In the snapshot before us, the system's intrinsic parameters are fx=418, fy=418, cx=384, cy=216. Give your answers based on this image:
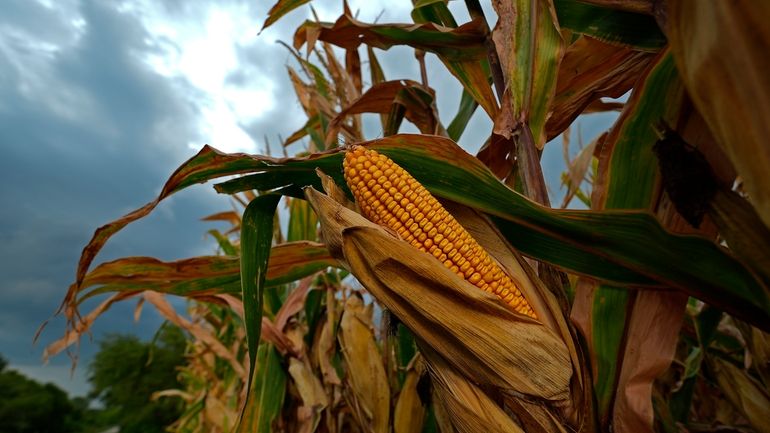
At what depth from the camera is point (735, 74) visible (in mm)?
372

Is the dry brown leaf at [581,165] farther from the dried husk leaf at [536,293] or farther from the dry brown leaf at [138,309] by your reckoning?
the dry brown leaf at [138,309]

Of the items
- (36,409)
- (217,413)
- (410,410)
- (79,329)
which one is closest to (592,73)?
(410,410)

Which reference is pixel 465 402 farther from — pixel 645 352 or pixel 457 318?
pixel 645 352

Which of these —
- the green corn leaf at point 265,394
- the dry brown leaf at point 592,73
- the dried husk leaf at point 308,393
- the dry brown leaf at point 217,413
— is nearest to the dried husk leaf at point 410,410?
the dried husk leaf at point 308,393

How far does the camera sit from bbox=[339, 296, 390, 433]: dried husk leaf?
1.33 meters

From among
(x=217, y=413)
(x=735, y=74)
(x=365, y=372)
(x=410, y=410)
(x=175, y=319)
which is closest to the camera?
(x=735, y=74)

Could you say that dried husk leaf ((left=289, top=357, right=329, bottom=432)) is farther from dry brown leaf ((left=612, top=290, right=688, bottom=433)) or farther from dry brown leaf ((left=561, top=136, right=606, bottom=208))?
dry brown leaf ((left=561, top=136, right=606, bottom=208))

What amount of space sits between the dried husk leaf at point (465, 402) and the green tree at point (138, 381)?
712 centimetres

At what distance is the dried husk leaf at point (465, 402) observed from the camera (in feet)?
2.10

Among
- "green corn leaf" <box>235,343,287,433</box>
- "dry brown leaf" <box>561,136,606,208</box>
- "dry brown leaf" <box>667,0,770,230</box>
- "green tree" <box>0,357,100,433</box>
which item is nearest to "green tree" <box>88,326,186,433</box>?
"green tree" <box>0,357,100,433</box>

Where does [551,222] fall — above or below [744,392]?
above

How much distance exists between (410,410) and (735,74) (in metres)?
1.15

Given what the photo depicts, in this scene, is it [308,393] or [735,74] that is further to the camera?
[308,393]

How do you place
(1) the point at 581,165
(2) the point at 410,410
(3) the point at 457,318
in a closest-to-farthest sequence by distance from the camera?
1. (3) the point at 457,318
2. (2) the point at 410,410
3. (1) the point at 581,165
